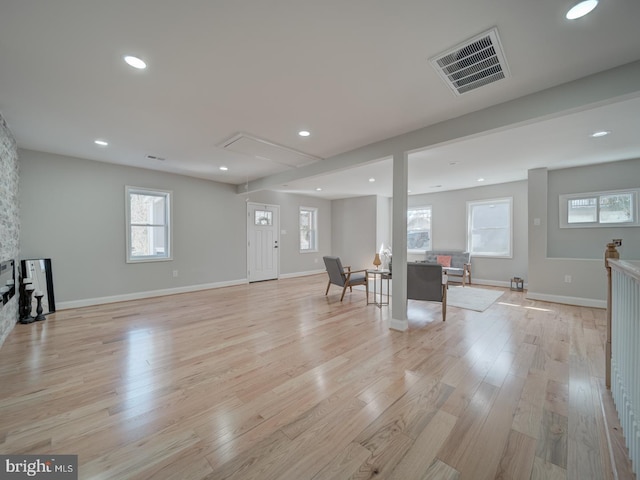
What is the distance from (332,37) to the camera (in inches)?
68.7

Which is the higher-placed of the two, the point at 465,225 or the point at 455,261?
the point at 465,225

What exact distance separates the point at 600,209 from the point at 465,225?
2.53m

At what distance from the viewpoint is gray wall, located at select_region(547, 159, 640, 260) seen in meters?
4.58

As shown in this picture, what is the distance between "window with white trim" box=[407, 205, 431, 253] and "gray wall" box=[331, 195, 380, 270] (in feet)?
3.64

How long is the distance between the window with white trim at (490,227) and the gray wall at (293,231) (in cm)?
449

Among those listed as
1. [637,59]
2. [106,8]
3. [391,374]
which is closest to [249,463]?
[391,374]

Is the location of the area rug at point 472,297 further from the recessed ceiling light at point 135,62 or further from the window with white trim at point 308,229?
the recessed ceiling light at point 135,62

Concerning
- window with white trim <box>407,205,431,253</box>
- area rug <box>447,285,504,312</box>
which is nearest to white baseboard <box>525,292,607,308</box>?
area rug <box>447,285,504,312</box>

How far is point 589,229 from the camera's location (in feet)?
16.3

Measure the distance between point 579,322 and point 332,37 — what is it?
4806 millimetres

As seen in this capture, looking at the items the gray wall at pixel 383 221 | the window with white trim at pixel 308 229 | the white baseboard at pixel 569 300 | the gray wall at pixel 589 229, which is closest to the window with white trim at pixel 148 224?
the window with white trim at pixel 308 229

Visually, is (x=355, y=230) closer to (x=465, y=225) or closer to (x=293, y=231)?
(x=293, y=231)

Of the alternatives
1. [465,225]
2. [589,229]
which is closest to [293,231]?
[465,225]

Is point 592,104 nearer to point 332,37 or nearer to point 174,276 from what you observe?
point 332,37
